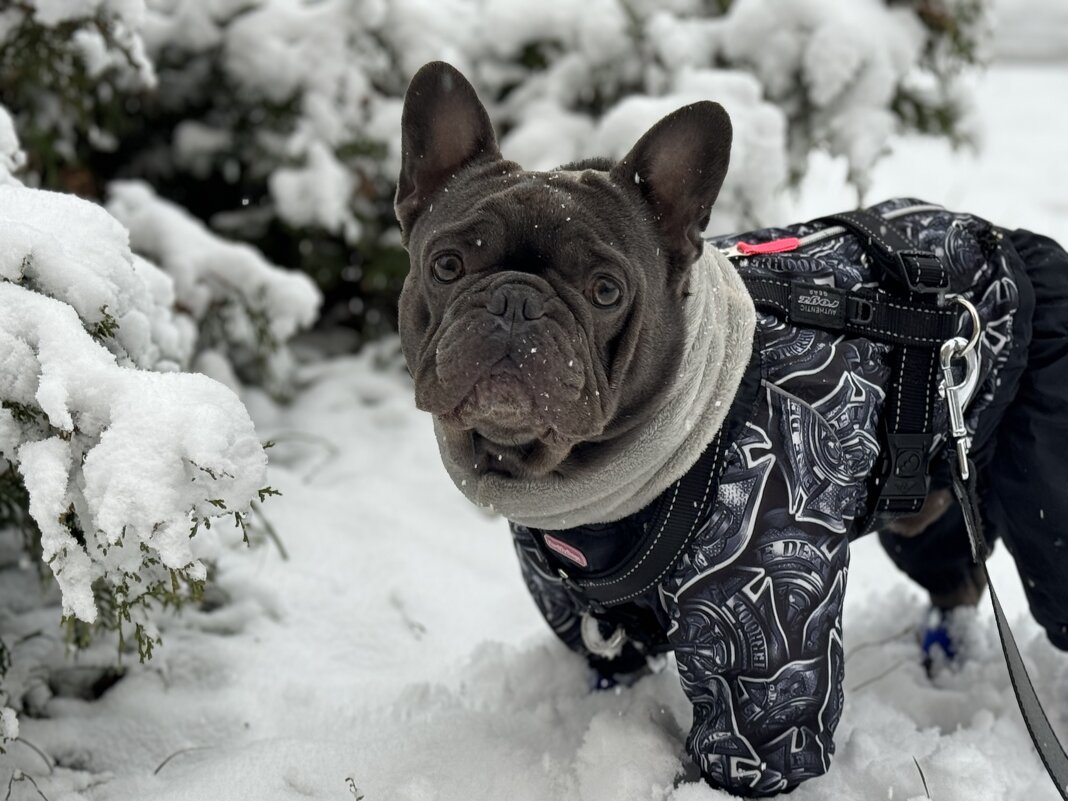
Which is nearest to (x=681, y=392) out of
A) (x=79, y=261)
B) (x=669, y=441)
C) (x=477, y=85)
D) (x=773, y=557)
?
(x=669, y=441)

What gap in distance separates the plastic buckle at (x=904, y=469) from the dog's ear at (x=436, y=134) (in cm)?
97

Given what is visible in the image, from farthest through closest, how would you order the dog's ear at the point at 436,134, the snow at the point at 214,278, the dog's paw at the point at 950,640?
the snow at the point at 214,278, the dog's paw at the point at 950,640, the dog's ear at the point at 436,134

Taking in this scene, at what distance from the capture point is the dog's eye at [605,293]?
73.7 inches

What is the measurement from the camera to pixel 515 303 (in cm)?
178

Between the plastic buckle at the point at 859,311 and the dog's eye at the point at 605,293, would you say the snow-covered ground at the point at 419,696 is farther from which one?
the dog's eye at the point at 605,293

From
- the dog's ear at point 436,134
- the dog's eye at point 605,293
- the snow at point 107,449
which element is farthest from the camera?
the dog's ear at point 436,134

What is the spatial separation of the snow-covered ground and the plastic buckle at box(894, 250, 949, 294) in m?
0.55

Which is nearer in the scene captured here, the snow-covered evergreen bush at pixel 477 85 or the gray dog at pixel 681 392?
the gray dog at pixel 681 392

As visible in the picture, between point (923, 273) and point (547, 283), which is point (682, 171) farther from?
point (923, 273)

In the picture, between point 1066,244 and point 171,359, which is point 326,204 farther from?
point 1066,244

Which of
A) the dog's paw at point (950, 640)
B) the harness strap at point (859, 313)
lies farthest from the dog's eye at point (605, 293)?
the dog's paw at point (950, 640)

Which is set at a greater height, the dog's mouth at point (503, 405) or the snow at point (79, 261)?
the snow at point (79, 261)

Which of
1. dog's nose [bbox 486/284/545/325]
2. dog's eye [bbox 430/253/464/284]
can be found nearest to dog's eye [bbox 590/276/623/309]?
dog's nose [bbox 486/284/545/325]

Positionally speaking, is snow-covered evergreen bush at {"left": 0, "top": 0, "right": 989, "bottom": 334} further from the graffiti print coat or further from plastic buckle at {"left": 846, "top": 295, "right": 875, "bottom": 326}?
the graffiti print coat
